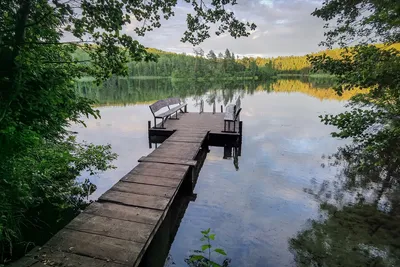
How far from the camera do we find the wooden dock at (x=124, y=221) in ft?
8.16

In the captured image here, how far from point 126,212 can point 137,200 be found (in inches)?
14.6

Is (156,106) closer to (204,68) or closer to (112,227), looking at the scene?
(112,227)

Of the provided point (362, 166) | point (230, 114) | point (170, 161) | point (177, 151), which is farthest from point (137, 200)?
point (230, 114)

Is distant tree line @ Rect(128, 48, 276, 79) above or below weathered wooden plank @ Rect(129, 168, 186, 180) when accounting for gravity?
above

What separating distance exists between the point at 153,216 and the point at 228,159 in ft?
17.4

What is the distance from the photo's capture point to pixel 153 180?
454 cm

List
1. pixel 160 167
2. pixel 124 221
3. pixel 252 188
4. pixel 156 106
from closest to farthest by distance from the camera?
pixel 124 221 → pixel 160 167 → pixel 252 188 → pixel 156 106

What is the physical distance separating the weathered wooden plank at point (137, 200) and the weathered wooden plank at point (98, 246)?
33.7 inches

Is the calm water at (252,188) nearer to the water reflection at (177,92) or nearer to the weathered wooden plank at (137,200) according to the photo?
the weathered wooden plank at (137,200)

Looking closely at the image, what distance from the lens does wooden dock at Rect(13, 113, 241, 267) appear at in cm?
249

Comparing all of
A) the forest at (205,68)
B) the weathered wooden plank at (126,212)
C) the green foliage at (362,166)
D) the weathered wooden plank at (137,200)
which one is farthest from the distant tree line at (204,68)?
the weathered wooden plank at (126,212)

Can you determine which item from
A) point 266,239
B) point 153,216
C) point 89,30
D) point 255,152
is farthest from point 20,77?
point 255,152

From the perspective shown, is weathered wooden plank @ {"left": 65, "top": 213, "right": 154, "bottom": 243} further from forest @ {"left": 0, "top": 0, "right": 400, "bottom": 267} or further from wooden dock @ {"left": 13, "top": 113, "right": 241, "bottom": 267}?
forest @ {"left": 0, "top": 0, "right": 400, "bottom": 267}

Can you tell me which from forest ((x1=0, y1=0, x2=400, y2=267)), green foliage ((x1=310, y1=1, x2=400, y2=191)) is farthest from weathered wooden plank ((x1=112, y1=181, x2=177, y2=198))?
green foliage ((x1=310, y1=1, x2=400, y2=191))
